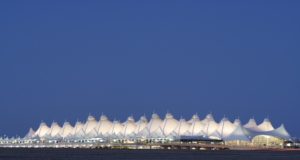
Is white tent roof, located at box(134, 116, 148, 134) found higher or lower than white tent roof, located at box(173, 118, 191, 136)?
higher

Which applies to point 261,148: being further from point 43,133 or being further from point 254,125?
point 43,133

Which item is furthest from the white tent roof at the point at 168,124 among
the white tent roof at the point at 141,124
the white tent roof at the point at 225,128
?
the white tent roof at the point at 225,128

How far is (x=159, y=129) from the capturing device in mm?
168125

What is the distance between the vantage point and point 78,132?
186 metres

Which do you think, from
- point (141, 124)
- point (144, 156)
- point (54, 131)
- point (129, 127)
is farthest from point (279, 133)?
point (54, 131)

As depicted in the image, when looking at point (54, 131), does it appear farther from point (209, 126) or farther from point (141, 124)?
point (209, 126)

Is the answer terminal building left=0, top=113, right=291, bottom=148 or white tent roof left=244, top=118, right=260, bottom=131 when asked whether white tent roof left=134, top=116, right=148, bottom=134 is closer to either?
terminal building left=0, top=113, right=291, bottom=148

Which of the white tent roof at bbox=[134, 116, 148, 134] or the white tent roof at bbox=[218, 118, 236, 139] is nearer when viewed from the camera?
the white tent roof at bbox=[218, 118, 236, 139]

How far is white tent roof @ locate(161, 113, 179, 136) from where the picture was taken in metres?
168

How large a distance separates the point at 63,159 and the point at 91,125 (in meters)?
99.0

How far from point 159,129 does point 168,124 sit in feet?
7.58

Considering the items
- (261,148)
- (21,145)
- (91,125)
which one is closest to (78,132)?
(91,125)

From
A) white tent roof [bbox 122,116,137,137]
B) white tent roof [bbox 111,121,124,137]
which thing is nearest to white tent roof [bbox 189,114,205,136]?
white tent roof [bbox 122,116,137,137]

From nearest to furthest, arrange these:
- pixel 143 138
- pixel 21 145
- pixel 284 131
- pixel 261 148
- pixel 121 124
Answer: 1. pixel 261 148
2. pixel 284 131
3. pixel 143 138
4. pixel 121 124
5. pixel 21 145
